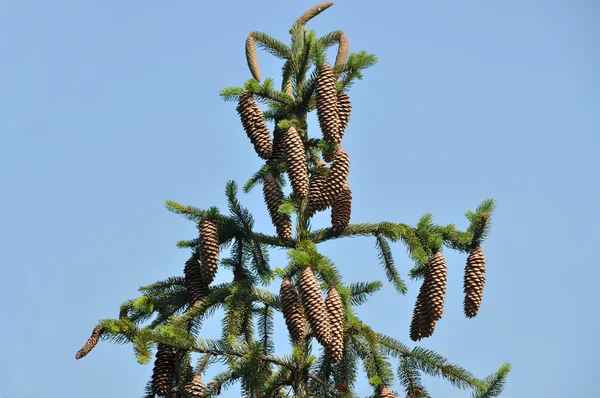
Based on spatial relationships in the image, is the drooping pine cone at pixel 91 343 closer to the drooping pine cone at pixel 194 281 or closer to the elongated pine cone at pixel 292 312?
the drooping pine cone at pixel 194 281

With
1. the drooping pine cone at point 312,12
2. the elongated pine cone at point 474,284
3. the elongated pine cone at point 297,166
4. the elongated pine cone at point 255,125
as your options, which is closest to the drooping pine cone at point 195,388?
the elongated pine cone at point 297,166

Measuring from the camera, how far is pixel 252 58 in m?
9.95

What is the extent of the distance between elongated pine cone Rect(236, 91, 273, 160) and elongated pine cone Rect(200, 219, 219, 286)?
2.95 feet

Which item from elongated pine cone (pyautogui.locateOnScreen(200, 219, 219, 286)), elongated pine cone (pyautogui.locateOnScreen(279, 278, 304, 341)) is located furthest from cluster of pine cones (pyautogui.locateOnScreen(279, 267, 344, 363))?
elongated pine cone (pyautogui.locateOnScreen(200, 219, 219, 286))

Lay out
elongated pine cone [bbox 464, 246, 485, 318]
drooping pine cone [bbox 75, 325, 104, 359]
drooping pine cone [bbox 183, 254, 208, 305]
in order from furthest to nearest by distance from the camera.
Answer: drooping pine cone [bbox 183, 254, 208, 305]
elongated pine cone [bbox 464, 246, 485, 318]
drooping pine cone [bbox 75, 325, 104, 359]

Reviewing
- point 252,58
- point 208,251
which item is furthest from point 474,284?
→ point 252,58

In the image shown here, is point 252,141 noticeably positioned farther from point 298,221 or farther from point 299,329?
point 299,329

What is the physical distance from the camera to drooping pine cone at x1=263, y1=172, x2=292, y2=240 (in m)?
8.92

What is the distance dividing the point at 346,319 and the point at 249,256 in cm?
153

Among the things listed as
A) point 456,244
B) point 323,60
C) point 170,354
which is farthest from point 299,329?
point 323,60

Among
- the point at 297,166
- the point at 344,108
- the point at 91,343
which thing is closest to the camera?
the point at 91,343

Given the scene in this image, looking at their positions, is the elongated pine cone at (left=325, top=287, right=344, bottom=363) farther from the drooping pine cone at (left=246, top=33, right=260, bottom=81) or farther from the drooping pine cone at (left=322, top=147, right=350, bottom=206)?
the drooping pine cone at (left=246, top=33, right=260, bottom=81)

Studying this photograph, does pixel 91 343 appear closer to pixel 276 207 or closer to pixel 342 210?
pixel 276 207

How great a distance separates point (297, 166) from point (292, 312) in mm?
1384
